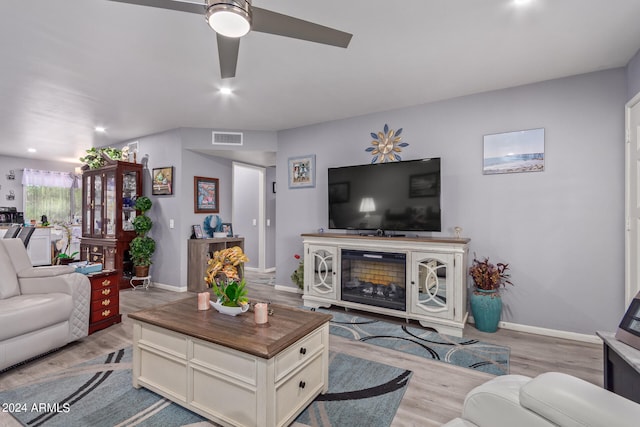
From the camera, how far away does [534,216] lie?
300cm

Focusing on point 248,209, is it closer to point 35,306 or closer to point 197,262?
point 197,262

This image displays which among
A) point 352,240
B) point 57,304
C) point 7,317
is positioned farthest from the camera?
point 352,240

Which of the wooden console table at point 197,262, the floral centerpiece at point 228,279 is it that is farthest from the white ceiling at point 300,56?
the wooden console table at point 197,262

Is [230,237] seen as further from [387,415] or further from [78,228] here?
[78,228]

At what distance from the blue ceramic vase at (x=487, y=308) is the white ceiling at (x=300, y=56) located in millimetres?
2104

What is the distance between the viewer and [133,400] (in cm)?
187

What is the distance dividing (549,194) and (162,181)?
201 inches

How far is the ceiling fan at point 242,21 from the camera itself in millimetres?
1398

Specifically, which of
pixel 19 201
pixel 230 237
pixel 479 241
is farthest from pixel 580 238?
pixel 19 201

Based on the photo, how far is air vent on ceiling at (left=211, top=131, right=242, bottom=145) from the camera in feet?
15.3

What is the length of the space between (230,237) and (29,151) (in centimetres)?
501

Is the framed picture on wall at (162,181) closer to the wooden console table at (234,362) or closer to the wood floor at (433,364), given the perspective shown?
the wood floor at (433,364)

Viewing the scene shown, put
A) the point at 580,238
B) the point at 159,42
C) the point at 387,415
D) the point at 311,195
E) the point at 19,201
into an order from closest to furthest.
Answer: the point at 387,415
the point at 159,42
the point at 580,238
the point at 311,195
the point at 19,201

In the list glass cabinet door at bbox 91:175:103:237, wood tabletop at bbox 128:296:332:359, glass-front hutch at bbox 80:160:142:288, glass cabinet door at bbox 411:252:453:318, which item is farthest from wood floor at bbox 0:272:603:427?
glass cabinet door at bbox 91:175:103:237
